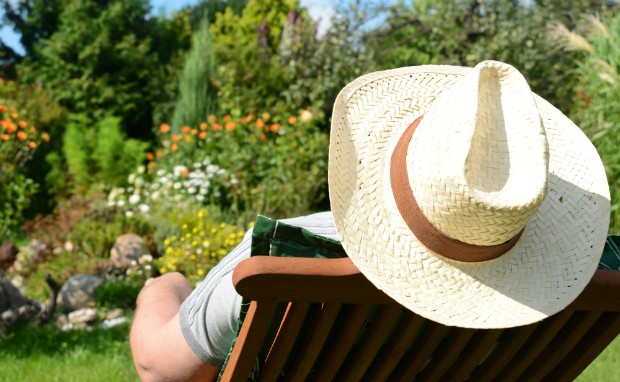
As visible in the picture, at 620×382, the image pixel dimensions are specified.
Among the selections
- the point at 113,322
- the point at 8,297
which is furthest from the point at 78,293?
the point at 8,297

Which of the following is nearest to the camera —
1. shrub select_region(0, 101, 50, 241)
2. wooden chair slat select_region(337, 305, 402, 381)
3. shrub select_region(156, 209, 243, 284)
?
wooden chair slat select_region(337, 305, 402, 381)

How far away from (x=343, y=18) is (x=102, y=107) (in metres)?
3.93

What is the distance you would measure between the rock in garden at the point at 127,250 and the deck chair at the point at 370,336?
4.71m

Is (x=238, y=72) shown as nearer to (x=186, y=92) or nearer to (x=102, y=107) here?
(x=186, y=92)

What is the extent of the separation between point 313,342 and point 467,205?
0.51 metres

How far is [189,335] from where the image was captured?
2041mm

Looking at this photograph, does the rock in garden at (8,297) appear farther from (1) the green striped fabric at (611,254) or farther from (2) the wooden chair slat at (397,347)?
(1) the green striped fabric at (611,254)

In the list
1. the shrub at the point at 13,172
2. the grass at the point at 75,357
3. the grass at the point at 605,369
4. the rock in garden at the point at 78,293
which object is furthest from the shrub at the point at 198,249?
the grass at the point at 605,369

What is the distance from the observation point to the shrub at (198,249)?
256 inches

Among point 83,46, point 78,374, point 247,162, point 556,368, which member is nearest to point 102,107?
point 83,46

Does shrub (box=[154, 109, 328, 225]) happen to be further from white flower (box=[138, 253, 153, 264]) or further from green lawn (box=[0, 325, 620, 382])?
green lawn (box=[0, 325, 620, 382])

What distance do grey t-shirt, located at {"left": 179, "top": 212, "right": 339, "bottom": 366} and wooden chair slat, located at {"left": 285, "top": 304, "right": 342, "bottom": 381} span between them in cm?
17

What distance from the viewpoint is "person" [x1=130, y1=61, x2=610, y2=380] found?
1.74 metres

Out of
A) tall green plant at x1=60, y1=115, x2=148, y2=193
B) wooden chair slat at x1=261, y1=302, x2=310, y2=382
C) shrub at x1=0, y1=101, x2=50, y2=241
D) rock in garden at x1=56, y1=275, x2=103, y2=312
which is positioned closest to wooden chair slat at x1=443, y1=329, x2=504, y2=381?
wooden chair slat at x1=261, y1=302, x2=310, y2=382
